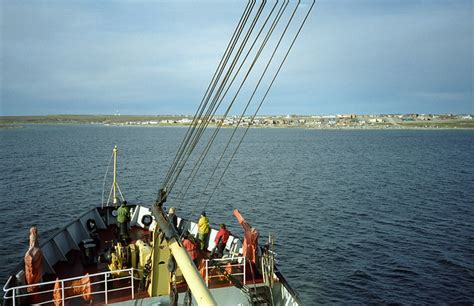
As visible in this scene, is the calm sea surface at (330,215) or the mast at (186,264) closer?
the mast at (186,264)

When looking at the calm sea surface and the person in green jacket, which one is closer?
the person in green jacket

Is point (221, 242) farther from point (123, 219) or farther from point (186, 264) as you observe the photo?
point (186, 264)

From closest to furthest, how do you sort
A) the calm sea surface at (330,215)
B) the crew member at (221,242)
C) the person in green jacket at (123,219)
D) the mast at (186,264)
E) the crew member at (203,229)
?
the mast at (186,264), the crew member at (221,242), the crew member at (203,229), the person in green jacket at (123,219), the calm sea surface at (330,215)

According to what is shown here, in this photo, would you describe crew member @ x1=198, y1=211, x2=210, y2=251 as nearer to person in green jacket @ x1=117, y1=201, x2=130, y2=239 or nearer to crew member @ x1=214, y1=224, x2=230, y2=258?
crew member @ x1=214, y1=224, x2=230, y2=258

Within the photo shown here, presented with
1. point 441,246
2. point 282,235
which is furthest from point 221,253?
point 441,246

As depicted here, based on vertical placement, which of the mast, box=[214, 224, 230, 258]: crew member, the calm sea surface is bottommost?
the calm sea surface

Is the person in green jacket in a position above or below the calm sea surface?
above

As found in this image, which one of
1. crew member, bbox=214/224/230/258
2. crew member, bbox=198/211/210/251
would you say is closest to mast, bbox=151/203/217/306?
crew member, bbox=214/224/230/258

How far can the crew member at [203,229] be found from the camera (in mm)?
14914

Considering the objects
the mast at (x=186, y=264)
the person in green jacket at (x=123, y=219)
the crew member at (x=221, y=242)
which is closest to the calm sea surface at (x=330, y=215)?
the crew member at (x=221, y=242)

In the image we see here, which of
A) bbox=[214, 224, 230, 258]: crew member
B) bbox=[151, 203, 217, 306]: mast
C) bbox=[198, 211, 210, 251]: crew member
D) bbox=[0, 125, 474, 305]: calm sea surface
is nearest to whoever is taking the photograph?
bbox=[151, 203, 217, 306]: mast

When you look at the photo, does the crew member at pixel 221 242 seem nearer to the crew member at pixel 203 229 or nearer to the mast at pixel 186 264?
the crew member at pixel 203 229

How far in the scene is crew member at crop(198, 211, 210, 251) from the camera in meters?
14.9

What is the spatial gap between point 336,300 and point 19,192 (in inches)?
1375
